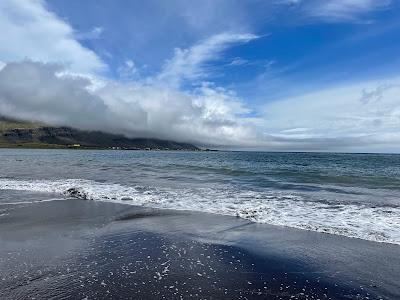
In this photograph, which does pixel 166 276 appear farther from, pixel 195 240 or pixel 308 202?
pixel 308 202

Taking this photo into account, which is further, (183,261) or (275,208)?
(275,208)

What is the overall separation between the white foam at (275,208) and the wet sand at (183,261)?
1414mm

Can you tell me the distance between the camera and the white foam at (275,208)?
13719mm

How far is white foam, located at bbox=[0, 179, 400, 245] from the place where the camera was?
1372 cm

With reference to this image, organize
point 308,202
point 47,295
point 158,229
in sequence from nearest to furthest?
point 47,295 < point 158,229 < point 308,202

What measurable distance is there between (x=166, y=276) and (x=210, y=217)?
7.74m

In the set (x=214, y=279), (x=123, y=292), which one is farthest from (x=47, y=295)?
(x=214, y=279)

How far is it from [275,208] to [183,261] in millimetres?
10030

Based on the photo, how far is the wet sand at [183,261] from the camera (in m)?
7.39

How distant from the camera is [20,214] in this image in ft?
51.2

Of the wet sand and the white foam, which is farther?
the white foam

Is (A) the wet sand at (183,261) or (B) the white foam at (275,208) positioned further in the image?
(B) the white foam at (275,208)

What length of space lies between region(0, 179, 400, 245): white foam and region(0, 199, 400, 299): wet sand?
1.41m

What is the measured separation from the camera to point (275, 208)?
18.2 m
